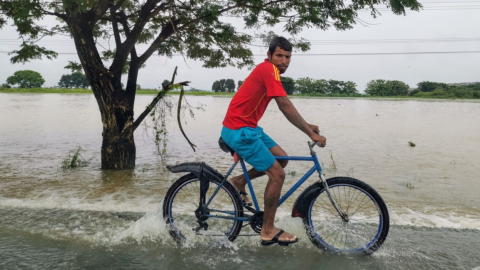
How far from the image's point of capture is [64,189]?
7203 mm

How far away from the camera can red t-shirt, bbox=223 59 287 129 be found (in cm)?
377

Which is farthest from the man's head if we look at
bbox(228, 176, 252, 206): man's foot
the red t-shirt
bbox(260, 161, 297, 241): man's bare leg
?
bbox(228, 176, 252, 206): man's foot

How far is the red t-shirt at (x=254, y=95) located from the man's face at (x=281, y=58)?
9cm

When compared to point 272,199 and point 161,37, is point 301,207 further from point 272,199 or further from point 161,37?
point 161,37

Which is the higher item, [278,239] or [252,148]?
[252,148]

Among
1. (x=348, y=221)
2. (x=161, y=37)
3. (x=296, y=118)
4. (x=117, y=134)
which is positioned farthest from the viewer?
(x=161, y=37)

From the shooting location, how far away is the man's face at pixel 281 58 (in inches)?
154

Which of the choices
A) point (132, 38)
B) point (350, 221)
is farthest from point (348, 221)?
point (132, 38)

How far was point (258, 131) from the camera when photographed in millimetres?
4047

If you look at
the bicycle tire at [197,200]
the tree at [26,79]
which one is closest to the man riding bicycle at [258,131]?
the bicycle tire at [197,200]

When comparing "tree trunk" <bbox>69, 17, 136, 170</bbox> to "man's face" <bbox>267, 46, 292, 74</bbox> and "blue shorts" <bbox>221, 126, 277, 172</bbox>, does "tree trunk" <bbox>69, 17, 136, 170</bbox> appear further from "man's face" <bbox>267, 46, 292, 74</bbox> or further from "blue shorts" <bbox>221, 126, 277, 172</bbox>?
"man's face" <bbox>267, 46, 292, 74</bbox>

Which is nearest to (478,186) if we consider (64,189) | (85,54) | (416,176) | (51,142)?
(416,176)

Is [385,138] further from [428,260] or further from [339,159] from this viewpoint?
[428,260]

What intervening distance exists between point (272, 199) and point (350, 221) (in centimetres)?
99
